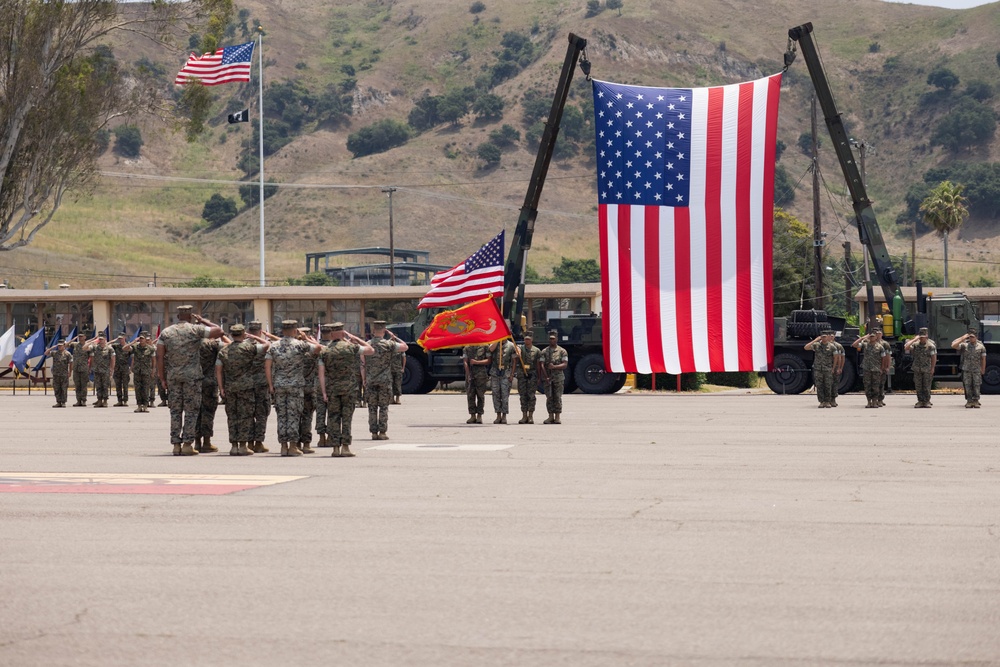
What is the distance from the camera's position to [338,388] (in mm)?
15977

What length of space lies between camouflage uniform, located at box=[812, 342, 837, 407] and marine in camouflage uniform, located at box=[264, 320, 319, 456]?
13.4m

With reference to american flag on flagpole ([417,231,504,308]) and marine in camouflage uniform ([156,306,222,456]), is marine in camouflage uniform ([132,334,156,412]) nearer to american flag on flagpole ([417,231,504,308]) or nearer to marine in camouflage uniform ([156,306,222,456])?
american flag on flagpole ([417,231,504,308])

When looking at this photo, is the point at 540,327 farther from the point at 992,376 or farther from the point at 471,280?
the point at 992,376

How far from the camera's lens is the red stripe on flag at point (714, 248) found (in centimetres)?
2852

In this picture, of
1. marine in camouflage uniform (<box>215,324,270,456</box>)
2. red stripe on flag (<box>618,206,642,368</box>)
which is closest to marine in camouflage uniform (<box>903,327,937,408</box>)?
red stripe on flag (<box>618,206,642,368</box>)

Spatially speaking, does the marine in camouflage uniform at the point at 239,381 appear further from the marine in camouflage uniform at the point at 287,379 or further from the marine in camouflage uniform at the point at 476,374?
the marine in camouflage uniform at the point at 476,374

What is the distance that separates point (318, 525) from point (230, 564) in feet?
5.51

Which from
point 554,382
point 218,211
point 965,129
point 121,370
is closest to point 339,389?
point 554,382

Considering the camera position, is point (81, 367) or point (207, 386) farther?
point (81, 367)

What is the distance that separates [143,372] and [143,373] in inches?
1.0

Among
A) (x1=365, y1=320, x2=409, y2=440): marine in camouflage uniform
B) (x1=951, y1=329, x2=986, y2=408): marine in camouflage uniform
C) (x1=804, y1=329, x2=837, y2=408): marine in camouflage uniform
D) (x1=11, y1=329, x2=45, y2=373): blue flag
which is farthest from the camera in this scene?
(x1=11, y1=329, x2=45, y2=373): blue flag

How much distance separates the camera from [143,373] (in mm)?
28156

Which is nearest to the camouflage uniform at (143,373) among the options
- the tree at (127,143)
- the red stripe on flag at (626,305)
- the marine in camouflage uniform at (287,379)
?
the red stripe on flag at (626,305)

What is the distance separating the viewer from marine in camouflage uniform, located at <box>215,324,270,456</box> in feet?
53.1
